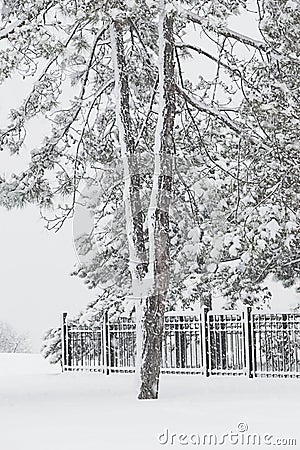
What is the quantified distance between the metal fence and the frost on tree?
40.4 inches

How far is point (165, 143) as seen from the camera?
51.0 feet

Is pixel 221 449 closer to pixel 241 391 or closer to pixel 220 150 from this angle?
pixel 241 391

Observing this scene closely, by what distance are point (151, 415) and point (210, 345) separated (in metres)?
9.49

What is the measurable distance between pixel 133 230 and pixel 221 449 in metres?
6.93

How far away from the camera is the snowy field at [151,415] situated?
10.3 meters

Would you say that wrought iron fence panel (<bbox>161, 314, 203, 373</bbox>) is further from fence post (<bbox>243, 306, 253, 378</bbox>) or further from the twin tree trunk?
the twin tree trunk

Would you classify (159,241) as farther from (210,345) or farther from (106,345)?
(106,345)

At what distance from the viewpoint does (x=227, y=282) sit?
22625 mm

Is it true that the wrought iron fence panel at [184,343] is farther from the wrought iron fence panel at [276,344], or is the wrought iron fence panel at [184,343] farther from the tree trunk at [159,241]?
the tree trunk at [159,241]

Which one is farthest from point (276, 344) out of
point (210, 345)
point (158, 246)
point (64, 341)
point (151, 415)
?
point (151, 415)

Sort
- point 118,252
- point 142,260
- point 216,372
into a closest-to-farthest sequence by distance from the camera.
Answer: point 142,260
point 216,372
point 118,252

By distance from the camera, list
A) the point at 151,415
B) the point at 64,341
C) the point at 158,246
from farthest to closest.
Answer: the point at 64,341 < the point at 158,246 < the point at 151,415

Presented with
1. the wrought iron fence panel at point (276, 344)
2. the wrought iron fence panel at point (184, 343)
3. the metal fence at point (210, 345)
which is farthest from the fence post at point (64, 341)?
the wrought iron fence panel at point (276, 344)

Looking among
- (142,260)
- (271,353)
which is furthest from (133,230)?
(271,353)
